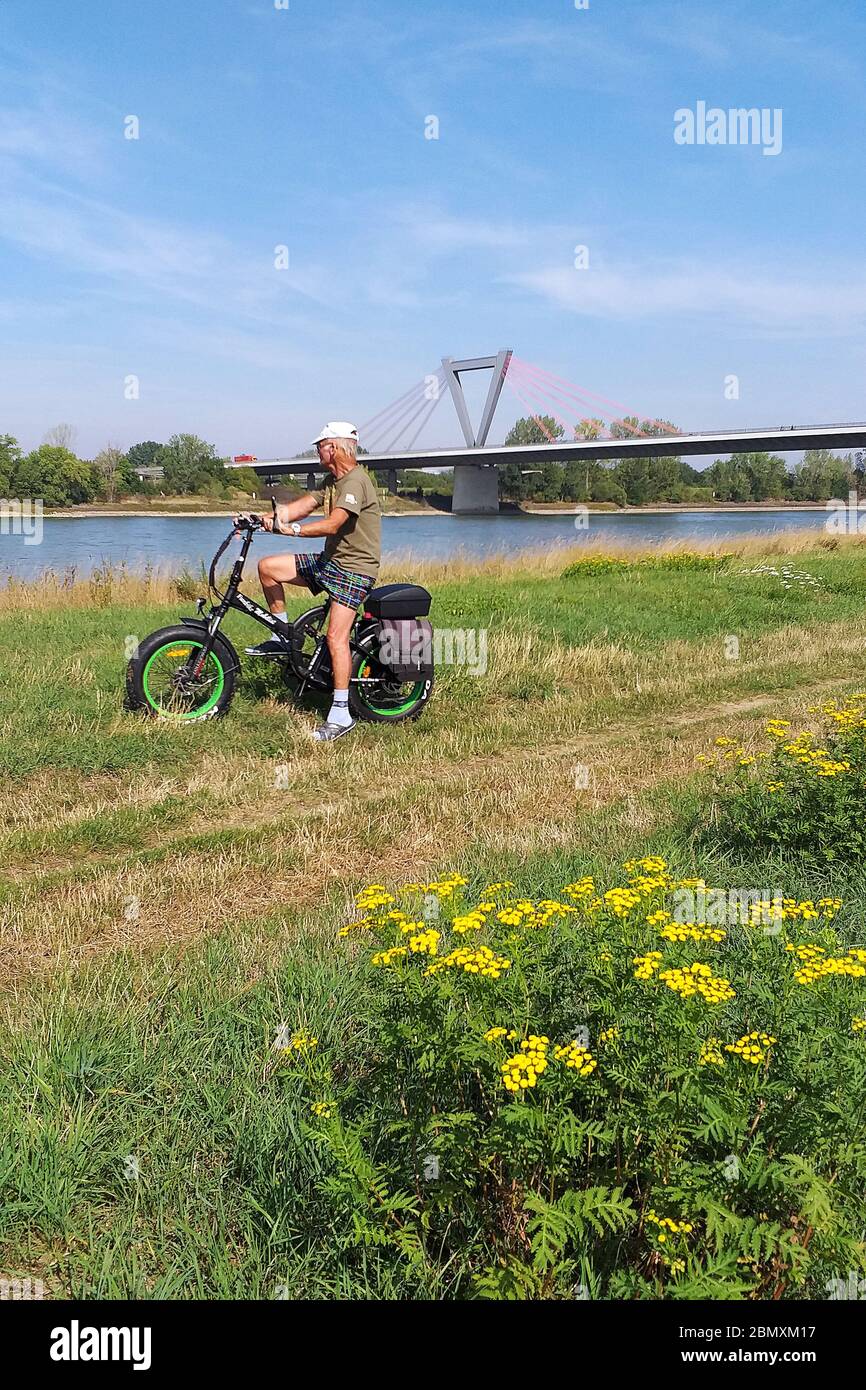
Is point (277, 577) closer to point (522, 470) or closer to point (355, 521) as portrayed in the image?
point (355, 521)

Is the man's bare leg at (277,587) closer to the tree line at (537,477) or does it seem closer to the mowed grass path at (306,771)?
the mowed grass path at (306,771)

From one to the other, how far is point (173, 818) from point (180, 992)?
2.20 meters

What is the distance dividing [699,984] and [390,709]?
18.1 feet

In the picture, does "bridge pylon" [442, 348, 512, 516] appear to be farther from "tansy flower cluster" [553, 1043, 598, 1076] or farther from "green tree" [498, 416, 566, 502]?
"tansy flower cluster" [553, 1043, 598, 1076]

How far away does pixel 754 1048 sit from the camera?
1818 mm

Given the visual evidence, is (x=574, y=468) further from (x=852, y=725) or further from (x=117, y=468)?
(x=852, y=725)

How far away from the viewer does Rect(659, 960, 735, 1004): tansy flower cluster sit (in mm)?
1843

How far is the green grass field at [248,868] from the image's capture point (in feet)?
6.88

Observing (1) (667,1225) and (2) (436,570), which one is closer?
(1) (667,1225)

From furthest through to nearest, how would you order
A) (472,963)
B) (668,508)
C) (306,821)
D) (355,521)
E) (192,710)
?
(668,508)
(192,710)
(355,521)
(306,821)
(472,963)

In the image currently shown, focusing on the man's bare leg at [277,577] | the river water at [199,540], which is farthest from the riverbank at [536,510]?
the man's bare leg at [277,577]

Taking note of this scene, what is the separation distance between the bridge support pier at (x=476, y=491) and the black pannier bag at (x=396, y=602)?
5218cm

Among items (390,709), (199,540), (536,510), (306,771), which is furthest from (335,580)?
(536,510)
